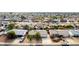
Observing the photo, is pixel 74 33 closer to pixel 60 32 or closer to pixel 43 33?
pixel 60 32

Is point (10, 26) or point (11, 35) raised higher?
point (10, 26)

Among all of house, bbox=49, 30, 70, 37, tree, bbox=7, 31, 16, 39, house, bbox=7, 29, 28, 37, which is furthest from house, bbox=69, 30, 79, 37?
tree, bbox=7, 31, 16, 39

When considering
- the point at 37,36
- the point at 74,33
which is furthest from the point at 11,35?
the point at 74,33

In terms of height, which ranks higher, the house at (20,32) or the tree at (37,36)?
the house at (20,32)

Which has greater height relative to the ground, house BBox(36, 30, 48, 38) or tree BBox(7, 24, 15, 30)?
tree BBox(7, 24, 15, 30)

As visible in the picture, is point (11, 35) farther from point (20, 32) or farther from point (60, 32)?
point (60, 32)

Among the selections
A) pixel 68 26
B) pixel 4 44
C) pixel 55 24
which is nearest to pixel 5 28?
pixel 4 44

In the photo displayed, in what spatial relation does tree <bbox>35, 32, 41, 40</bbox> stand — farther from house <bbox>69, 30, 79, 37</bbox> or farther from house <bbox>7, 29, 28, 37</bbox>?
house <bbox>69, 30, 79, 37</bbox>

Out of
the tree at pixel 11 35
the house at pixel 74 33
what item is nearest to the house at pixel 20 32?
the tree at pixel 11 35

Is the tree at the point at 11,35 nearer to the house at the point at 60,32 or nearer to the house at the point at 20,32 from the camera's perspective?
the house at the point at 20,32

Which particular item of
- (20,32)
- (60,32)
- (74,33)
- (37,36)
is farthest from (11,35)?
(74,33)
